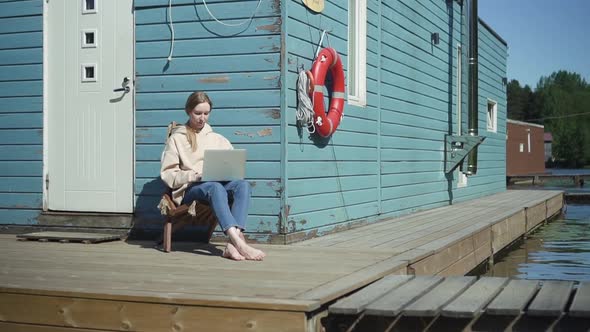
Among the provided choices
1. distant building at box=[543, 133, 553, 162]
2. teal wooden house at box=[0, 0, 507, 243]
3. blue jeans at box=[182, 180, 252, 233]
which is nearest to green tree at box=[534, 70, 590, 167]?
distant building at box=[543, 133, 553, 162]

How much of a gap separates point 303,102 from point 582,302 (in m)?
2.85

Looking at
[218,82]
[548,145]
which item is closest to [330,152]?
[218,82]

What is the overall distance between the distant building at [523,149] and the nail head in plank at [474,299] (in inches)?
904

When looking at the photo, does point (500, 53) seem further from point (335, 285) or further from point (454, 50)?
point (335, 285)

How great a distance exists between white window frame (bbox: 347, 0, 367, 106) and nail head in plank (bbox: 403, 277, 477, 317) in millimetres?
3427

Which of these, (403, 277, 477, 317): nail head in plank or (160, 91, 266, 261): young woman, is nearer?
(403, 277, 477, 317): nail head in plank

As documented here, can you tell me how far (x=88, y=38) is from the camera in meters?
6.09

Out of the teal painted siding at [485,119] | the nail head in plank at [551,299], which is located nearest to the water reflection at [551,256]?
the teal painted siding at [485,119]

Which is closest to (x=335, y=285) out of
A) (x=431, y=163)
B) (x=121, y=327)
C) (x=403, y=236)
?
(x=121, y=327)

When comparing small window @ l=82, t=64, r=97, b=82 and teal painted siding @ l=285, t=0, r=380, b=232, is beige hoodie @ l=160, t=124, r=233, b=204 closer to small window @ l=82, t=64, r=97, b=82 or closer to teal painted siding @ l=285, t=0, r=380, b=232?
teal painted siding @ l=285, t=0, r=380, b=232

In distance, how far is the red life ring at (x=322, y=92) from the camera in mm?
5832

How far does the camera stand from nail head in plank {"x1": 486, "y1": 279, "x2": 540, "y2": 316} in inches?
126

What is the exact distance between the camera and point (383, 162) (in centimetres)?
780

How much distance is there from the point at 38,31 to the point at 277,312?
4.05 metres
